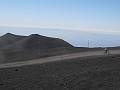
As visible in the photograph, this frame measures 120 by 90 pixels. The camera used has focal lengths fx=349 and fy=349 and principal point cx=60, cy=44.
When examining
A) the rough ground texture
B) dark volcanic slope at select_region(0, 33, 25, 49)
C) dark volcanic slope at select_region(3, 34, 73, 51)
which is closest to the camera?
the rough ground texture

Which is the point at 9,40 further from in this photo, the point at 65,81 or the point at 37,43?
the point at 65,81

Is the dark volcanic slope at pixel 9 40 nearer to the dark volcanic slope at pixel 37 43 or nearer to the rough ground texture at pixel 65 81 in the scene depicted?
the dark volcanic slope at pixel 37 43

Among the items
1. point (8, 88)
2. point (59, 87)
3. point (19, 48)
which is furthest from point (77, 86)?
point (19, 48)

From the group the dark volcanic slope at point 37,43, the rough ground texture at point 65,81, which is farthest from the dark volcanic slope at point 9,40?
the rough ground texture at point 65,81

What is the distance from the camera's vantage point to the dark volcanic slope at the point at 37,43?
78750mm

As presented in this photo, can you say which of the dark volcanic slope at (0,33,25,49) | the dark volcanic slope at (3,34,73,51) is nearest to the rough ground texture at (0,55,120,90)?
the dark volcanic slope at (3,34,73,51)

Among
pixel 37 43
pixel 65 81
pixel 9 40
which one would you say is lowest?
pixel 37 43

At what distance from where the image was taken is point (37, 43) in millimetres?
80562

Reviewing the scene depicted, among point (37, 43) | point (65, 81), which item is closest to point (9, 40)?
point (37, 43)

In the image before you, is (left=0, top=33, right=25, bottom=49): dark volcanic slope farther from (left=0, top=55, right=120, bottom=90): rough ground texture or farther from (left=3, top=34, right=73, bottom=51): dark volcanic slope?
(left=0, top=55, right=120, bottom=90): rough ground texture

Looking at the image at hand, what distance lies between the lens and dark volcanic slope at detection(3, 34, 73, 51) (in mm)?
78750

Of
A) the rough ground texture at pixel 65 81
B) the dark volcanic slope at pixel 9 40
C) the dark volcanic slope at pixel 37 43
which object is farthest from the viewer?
the dark volcanic slope at pixel 9 40

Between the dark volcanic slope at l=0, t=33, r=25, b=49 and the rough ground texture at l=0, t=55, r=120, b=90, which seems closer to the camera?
the rough ground texture at l=0, t=55, r=120, b=90

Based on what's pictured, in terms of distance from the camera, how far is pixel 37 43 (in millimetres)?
80562
